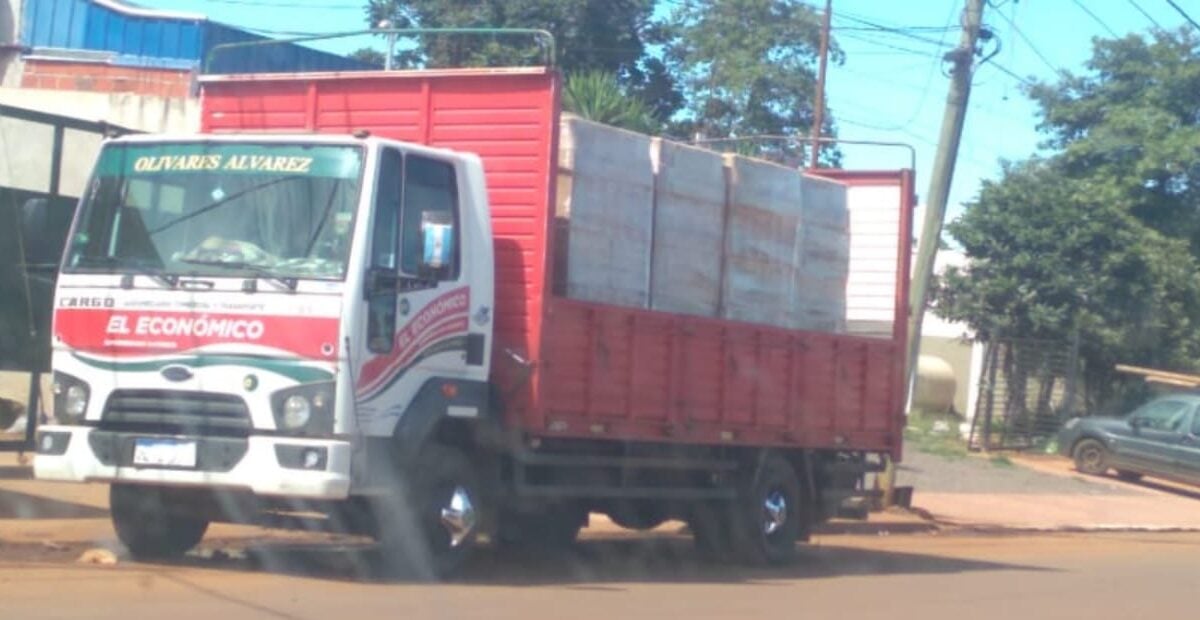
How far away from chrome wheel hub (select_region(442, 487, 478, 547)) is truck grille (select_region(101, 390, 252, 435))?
1532 millimetres

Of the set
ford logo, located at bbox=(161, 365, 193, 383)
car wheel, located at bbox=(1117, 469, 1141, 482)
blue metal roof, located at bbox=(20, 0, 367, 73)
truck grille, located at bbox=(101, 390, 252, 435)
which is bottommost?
car wheel, located at bbox=(1117, 469, 1141, 482)

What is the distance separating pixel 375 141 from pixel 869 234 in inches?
252

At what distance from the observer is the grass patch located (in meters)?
31.1

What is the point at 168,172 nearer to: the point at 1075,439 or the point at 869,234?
the point at 869,234

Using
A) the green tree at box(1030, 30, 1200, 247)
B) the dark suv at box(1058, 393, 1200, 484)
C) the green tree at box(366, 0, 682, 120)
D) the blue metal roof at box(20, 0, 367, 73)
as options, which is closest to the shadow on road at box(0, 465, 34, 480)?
the blue metal roof at box(20, 0, 367, 73)

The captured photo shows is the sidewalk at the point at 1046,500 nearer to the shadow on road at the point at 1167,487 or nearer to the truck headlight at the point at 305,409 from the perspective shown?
the shadow on road at the point at 1167,487

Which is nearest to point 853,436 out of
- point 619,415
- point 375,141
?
point 619,415

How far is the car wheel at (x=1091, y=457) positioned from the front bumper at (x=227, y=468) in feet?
71.4

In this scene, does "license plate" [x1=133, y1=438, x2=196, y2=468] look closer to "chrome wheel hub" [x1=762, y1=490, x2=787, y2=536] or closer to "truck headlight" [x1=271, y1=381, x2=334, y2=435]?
"truck headlight" [x1=271, y1=381, x2=334, y2=435]

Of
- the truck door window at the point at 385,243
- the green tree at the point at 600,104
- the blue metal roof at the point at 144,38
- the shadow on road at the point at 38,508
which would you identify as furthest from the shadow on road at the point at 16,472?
the green tree at the point at 600,104

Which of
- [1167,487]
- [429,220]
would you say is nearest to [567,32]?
[1167,487]

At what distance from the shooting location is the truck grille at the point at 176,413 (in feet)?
36.8

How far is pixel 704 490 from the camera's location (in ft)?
48.2

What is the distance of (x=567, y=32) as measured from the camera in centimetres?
3797
